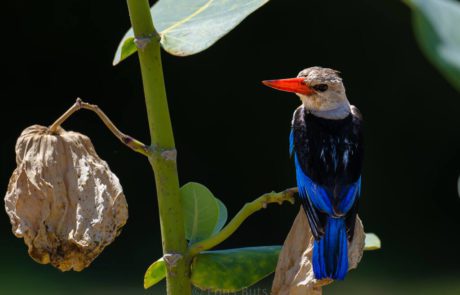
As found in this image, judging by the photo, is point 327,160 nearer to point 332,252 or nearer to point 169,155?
point 332,252

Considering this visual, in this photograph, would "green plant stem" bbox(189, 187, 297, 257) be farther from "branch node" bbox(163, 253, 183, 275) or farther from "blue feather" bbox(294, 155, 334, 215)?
"blue feather" bbox(294, 155, 334, 215)

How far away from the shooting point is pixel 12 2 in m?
4.05

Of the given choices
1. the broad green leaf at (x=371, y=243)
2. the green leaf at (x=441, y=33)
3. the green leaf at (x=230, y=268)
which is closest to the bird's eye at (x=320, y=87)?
the broad green leaf at (x=371, y=243)

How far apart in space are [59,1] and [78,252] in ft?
10.8

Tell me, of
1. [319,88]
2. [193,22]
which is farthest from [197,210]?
[319,88]

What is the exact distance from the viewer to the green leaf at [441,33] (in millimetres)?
403

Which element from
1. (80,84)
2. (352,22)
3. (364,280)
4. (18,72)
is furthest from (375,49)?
A: (18,72)

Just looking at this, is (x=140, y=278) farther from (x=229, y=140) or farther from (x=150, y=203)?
(x=229, y=140)

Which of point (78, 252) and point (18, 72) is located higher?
point (18, 72)

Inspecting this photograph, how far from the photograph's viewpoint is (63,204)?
94 cm

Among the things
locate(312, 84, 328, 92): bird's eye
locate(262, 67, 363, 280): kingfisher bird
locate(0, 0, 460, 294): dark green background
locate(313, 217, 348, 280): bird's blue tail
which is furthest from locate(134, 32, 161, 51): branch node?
locate(0, 0, 460, 294): dark green background

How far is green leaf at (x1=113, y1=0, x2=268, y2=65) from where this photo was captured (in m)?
0.87

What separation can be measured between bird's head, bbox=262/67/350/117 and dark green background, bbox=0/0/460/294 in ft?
8.42

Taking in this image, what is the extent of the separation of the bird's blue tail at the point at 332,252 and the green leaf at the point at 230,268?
5cm
